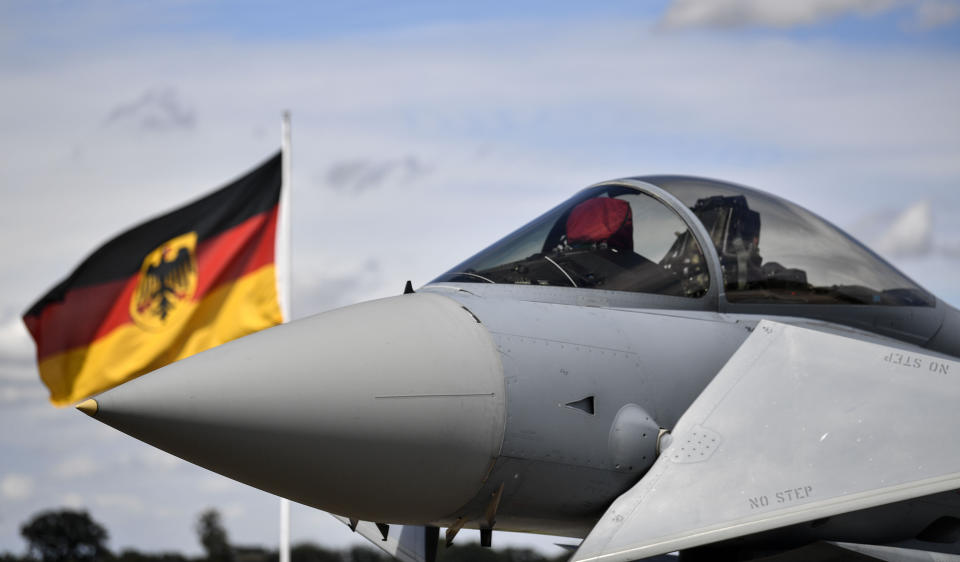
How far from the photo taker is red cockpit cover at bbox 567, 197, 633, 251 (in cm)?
570

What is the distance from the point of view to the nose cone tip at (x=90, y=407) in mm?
4137

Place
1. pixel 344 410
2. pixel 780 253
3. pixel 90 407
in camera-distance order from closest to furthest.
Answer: pixel 90 407 → pixel 344 410 → pixel 780 253

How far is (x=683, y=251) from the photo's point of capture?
568cm

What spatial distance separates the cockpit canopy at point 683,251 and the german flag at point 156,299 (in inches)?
406

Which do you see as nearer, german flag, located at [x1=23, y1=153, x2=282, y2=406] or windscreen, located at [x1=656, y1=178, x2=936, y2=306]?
windscreen, located at [x1=656, y1=178, x2=936, y2=306]

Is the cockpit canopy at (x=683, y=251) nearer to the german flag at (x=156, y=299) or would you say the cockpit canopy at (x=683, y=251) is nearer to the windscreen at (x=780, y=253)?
the windscreen at (x=780, y=253)

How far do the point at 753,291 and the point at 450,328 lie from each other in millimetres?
1915

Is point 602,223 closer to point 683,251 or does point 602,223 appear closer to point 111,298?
point 683,251

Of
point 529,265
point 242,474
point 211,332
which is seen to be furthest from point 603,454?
point 211,332

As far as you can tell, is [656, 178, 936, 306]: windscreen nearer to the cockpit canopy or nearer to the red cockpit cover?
the cockpit canopy

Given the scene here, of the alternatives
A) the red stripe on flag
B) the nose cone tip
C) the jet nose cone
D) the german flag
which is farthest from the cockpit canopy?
the red stripe on flag

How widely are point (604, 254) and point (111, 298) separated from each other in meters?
11.8

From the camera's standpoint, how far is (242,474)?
4.35 metres

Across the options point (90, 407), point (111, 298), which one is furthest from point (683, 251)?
point (111, 298)
